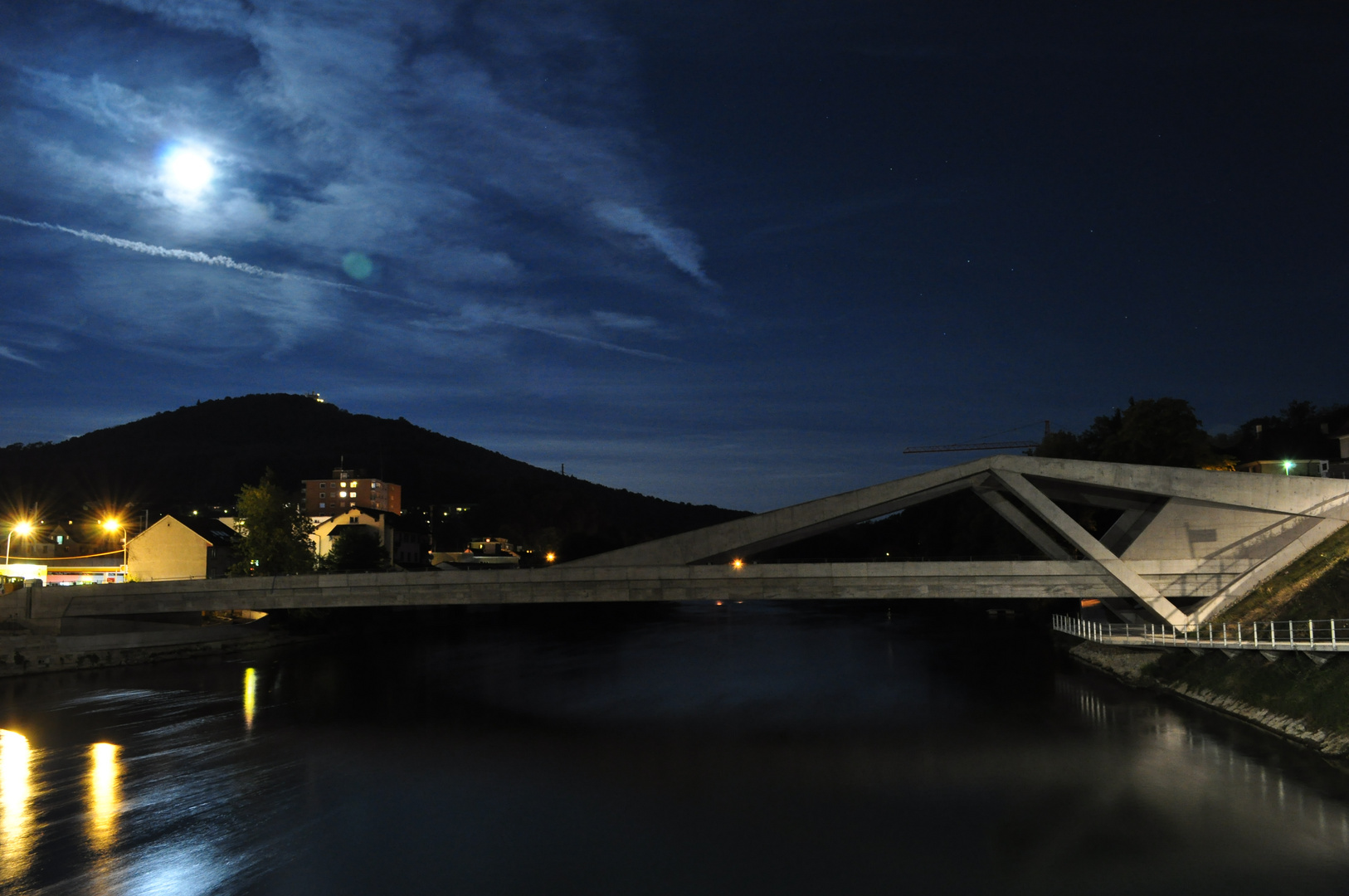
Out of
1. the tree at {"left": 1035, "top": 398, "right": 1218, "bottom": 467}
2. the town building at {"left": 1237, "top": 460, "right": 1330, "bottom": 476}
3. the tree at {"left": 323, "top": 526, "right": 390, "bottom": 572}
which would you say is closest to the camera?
the town building at {"left": 1237, "top": 460, "right": 1330, "bottom": 476}

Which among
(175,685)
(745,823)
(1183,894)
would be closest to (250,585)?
(175,685)

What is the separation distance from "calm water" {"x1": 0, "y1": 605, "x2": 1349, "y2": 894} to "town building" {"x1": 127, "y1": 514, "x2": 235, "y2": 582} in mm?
26118

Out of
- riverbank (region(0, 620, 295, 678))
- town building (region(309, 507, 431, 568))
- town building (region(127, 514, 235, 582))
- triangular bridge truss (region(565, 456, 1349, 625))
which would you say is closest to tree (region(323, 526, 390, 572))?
town building (region(127, 514, 235, 582))

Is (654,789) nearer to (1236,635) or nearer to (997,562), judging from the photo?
(997,562)

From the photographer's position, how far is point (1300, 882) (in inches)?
680

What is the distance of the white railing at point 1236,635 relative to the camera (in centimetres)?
2677

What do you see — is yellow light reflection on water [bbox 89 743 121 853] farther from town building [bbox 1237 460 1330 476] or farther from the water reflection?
town building [bbox 1237 460 1330 476]

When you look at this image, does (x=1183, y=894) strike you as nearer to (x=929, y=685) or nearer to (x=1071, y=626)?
(x=929, y=685)

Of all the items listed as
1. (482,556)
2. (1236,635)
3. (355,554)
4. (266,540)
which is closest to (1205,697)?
(1236,635)

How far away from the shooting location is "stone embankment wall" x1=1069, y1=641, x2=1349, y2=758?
82.6 ft

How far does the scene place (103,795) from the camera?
82.0 ft

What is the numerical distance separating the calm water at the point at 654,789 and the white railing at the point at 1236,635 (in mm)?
2878

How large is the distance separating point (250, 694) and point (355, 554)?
37.8 m

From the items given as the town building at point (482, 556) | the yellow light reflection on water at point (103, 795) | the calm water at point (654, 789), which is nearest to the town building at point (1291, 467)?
the calm water at point (654, 789)
